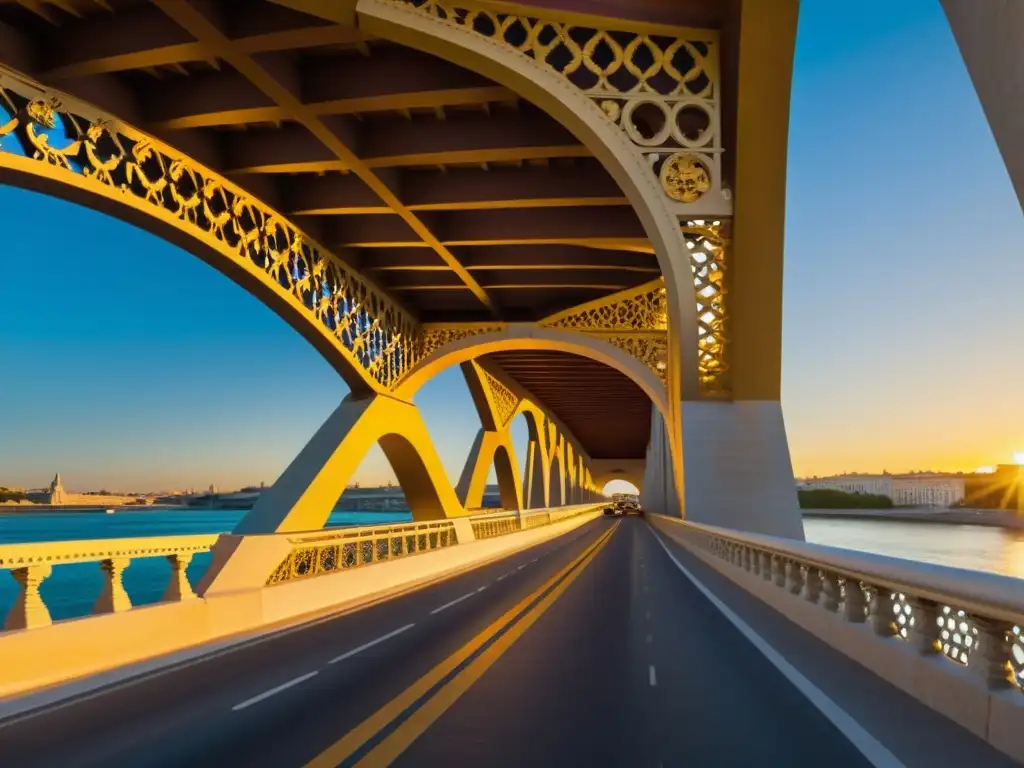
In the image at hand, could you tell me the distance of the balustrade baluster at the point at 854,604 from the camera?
9773 millimetres

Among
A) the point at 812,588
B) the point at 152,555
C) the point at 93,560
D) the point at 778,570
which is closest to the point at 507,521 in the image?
the point at 778,570

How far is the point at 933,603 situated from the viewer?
7309mm

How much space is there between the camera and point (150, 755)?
19.9 feet

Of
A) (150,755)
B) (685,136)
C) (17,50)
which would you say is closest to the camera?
(150,755)

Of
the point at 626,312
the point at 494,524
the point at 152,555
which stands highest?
the point at 626,312

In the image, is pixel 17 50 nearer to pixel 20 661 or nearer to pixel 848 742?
pixel 20 661

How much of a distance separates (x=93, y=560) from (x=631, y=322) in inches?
1234

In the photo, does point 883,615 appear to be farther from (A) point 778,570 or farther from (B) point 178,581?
(B) point 178,581

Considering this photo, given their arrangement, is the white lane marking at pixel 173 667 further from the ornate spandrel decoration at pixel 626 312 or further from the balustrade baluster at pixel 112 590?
the ornate spandrel decoration at pixel 626 312

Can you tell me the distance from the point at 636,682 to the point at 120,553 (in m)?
5.67

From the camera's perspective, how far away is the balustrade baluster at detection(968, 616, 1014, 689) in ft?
19.5

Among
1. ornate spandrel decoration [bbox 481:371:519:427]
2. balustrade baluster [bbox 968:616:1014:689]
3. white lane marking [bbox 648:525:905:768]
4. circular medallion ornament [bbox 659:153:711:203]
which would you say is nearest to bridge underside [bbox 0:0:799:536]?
circular medallion ornament [bbox 659:153:711:203]

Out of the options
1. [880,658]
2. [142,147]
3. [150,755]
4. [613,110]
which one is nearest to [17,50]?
[142,147]

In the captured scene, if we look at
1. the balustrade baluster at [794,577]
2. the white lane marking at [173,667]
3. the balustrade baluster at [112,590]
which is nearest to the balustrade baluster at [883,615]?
the balustrade baluster at [794,577]
